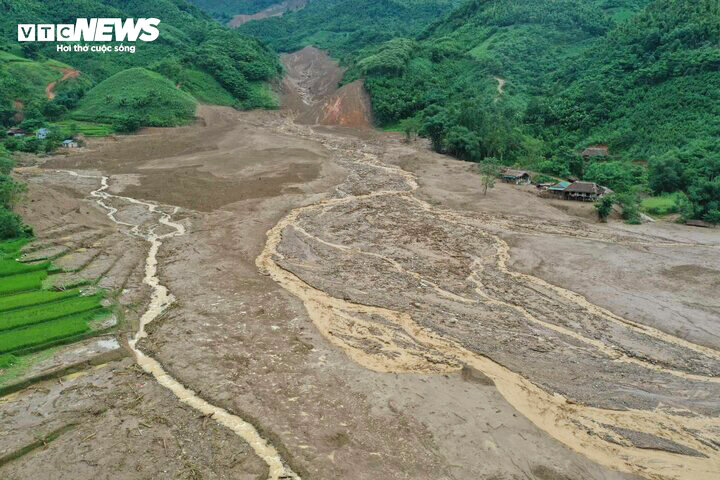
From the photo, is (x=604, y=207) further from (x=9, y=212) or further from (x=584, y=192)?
(x=9, y=212)

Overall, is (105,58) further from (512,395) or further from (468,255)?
(512,395)

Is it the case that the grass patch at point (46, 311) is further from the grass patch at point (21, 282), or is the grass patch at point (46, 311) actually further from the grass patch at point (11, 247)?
the grass patch at point (11, 247)

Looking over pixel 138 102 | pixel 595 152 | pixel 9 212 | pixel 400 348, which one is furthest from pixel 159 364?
pixel 138 102

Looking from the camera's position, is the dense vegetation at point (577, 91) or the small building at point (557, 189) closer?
the small building at point (557, 189)

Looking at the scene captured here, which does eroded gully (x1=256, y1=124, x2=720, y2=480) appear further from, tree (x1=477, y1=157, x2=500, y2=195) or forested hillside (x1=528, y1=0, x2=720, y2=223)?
forested hillside (x1=528, y1=0, x2=720, y2=223)

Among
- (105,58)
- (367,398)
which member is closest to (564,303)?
(367,398)

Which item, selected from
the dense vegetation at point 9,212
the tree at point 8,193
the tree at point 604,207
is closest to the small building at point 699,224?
the tree at point 604,207
